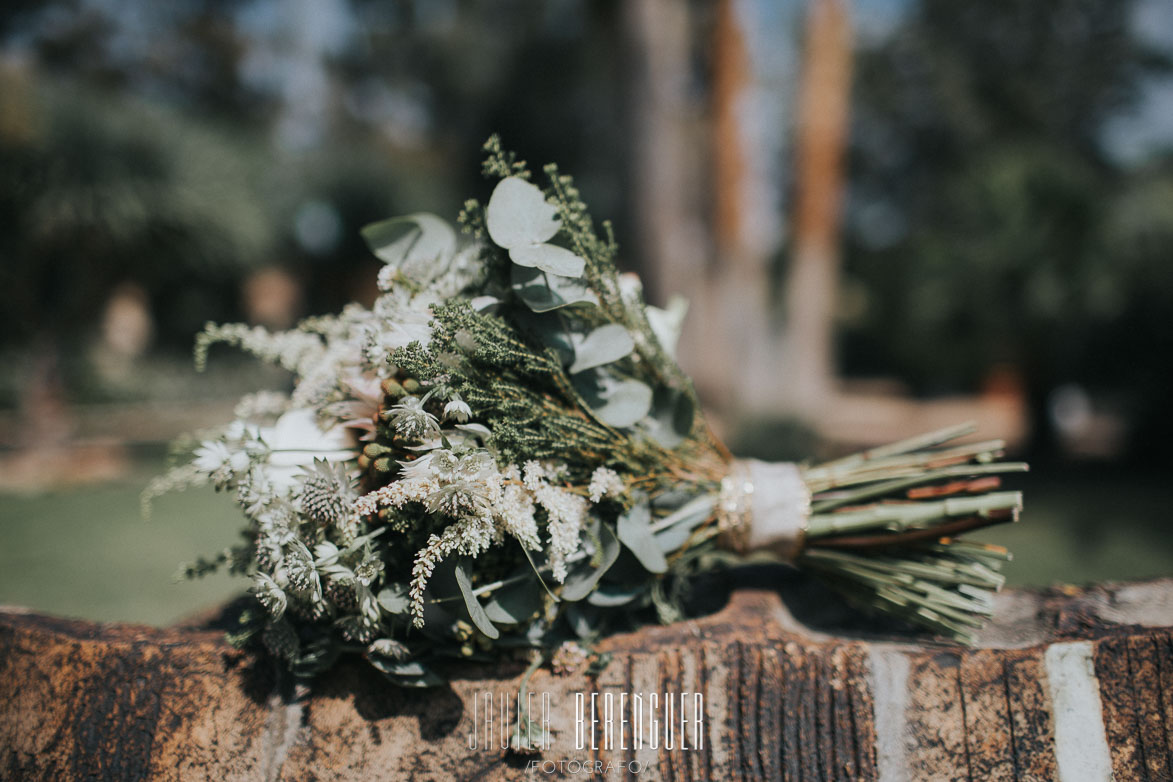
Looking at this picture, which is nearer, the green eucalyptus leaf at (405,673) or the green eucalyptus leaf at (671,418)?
the green eucalyptus leaf at (405,673)

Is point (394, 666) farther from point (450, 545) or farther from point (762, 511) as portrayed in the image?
point (762, 511)

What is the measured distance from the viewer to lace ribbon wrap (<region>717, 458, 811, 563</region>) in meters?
1.65

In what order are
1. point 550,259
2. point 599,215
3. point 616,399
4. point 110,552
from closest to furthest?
1. point 550,259
2. point 616,399
3. point 110,552
4. point 599,215

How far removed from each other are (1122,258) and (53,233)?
12241mm

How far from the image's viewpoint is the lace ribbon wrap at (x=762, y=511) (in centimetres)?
165

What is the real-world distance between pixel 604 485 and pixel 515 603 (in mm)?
293

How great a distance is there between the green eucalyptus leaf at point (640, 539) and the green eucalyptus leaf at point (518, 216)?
607 millimetres

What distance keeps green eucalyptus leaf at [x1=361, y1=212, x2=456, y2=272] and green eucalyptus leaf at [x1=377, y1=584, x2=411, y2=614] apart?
2.30ft

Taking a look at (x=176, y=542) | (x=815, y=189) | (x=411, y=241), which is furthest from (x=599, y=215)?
(x=411, y=241)

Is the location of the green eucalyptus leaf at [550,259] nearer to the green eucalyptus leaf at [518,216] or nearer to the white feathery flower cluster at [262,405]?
the green eucalyptus leaf at [518,216]

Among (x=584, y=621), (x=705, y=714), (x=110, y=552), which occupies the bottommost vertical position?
(x=705, y=714)

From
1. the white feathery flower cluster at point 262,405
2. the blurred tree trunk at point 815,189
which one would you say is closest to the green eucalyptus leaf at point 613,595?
the white feathery flower cluster at point 262,405

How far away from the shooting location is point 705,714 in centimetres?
137

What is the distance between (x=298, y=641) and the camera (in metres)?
1.40
